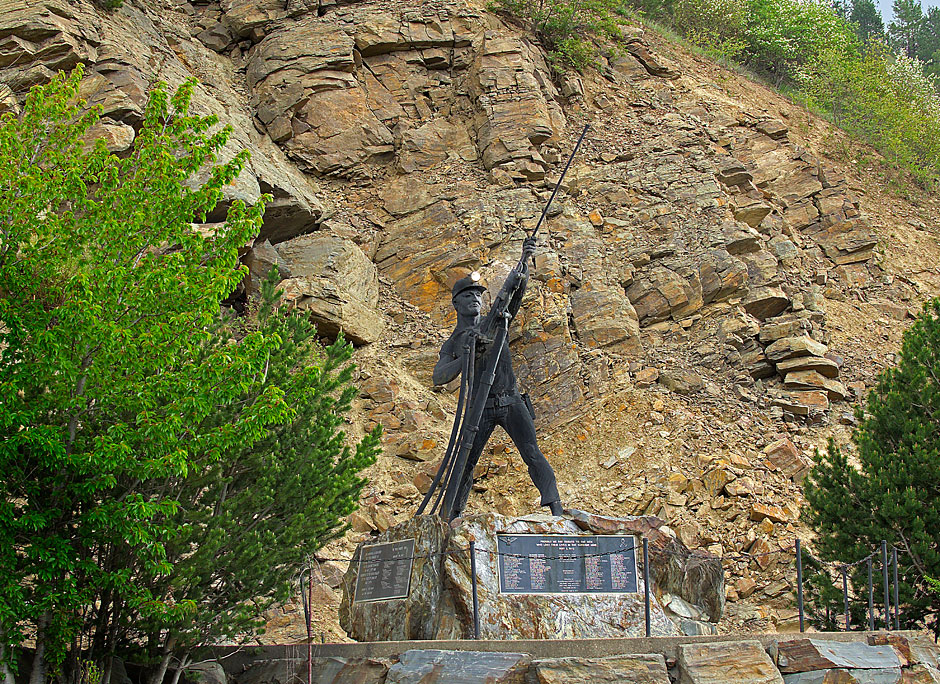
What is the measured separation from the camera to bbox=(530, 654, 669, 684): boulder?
766cm

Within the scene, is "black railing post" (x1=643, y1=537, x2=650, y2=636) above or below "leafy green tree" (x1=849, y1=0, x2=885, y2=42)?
below

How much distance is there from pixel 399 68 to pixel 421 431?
1178 cm

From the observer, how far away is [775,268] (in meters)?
20.8

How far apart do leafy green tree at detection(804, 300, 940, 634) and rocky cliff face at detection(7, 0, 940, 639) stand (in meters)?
2.87

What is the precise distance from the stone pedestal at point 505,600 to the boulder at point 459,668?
1.90ft

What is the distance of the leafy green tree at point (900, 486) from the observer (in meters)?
10.8

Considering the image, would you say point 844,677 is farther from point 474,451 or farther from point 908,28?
point 908,28

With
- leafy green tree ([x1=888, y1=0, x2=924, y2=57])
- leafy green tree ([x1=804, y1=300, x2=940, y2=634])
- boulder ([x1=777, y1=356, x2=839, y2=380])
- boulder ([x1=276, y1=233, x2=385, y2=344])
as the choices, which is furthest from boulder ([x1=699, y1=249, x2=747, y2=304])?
leafy green tree ([x1=888, y1=0, x2=924, y2=57])

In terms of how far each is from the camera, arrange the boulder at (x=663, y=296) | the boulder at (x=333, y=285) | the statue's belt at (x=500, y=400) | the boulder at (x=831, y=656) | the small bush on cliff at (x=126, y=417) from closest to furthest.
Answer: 1. the small bush on cliff at (x=126, y=417)
2. the boulder at (x=831, y=656)
3. the statue's belt at (x=500, y=400)
4. the boulder at (x=333, y=285)
5. the boulder at (x=663, y=296)

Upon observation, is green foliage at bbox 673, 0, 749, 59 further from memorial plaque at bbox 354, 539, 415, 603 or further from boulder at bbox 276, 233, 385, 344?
memorial plaque at bbox 354, 539, 415, 603

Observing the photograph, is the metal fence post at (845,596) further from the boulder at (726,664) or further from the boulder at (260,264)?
the boulder at (260,264)

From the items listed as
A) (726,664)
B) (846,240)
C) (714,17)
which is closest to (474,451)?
(726,664)

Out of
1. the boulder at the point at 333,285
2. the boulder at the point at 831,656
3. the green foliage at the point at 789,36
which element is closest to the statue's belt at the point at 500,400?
the boulder at the point at 831,656

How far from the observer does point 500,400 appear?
1016cm
